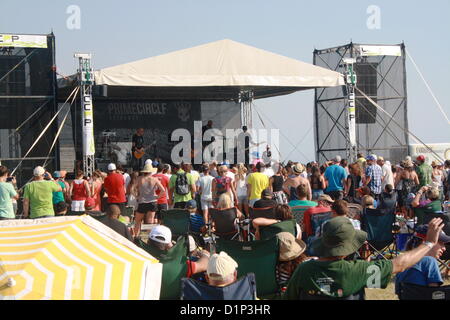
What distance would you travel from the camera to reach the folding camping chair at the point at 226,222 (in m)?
8.88

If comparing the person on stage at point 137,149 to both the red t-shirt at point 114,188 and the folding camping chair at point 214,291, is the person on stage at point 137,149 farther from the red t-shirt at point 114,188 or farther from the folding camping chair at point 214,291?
the folding camping chair at point 214,291

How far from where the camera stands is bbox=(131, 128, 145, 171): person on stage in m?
21.0

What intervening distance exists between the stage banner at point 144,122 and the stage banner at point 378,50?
5422 mm

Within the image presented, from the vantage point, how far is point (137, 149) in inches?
830

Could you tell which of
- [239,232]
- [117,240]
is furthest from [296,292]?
[239,232]

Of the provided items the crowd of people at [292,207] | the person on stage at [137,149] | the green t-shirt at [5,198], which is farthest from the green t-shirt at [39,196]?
the person on stage at [137,149]

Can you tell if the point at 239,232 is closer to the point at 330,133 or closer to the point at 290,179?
the point at 290,179

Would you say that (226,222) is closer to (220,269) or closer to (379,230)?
(379,230)

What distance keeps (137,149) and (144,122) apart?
1.23 meters

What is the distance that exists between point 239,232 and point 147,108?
44.8ft

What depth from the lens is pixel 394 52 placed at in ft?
73.5

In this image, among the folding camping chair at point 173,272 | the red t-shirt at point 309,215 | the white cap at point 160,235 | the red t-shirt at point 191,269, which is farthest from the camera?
the red t-shirt at point 309,215

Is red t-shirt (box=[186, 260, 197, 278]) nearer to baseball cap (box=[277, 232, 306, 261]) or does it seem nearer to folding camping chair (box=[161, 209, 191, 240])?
baseball cap (box=[277, 232, 306, 261])

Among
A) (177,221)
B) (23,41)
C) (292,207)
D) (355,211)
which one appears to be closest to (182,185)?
(177,221)
